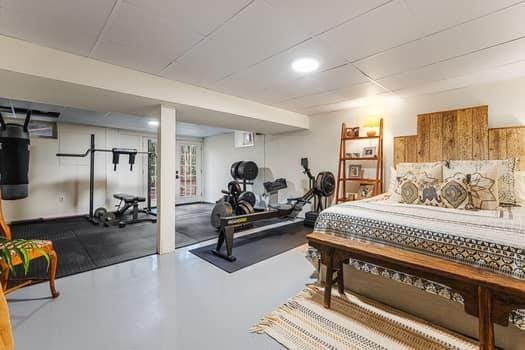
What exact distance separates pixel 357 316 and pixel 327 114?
163 inches

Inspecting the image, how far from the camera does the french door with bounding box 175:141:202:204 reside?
8.15 meters

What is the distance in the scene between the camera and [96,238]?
4.14 meters

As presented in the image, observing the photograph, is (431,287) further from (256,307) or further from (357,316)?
(256,307)

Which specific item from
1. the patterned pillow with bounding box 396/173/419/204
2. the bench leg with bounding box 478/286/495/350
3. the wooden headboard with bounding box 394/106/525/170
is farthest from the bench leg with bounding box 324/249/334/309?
the wooden headboard with bounding box 394/106/525/170

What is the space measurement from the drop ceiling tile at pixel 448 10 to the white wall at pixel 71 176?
23.0ft

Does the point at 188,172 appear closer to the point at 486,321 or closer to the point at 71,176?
the point at 71,176

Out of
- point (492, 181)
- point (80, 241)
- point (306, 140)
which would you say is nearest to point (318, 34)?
Result: point (492, 181)

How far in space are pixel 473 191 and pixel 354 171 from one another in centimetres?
234

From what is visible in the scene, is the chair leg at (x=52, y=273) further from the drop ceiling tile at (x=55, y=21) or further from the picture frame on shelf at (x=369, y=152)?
the picture frame on shelf at (x=369, y=152)

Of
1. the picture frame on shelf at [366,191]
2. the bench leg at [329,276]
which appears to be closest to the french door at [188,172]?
the picture frame on shelf at [366,191]

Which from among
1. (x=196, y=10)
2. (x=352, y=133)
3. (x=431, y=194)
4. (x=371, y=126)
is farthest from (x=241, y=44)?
(x=352, y=133)

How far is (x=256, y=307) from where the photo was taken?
6.92 ft

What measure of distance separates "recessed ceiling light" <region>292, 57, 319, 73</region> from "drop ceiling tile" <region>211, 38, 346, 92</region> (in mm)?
52

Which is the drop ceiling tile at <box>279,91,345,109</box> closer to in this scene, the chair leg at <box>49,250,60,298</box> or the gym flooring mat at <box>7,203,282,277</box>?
the gym flooring mat at <box>7,203,282,277</box>
